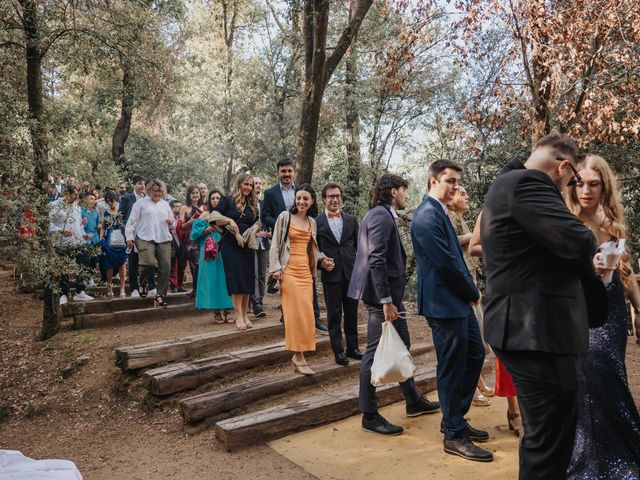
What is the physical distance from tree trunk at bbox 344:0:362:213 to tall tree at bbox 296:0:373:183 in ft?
18.2

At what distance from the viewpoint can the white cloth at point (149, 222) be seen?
8336 mm

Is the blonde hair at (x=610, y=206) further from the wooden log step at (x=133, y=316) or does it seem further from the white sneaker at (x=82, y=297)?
the white sneaker at (x=82, y=297)

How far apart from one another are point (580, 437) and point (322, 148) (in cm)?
1425

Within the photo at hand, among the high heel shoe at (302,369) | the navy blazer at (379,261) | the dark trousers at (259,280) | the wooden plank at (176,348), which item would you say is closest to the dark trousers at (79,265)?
the wooden plank at (176,348)

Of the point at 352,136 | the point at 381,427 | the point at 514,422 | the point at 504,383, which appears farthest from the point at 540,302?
the point at 352,136

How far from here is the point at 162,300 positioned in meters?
8.60

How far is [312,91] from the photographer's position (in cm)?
841

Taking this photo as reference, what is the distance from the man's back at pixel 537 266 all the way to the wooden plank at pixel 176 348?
454 centimetres

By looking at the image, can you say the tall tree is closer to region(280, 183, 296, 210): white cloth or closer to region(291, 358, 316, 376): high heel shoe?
region(280, 183, 296, 210): white cloth

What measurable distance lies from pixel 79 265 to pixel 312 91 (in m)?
4.53

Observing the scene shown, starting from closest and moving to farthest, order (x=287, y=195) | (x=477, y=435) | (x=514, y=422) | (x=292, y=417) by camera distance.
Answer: (x=477, y=435)
(x=514, y=422)
(x=292, y=417)
(x=287, y=195)

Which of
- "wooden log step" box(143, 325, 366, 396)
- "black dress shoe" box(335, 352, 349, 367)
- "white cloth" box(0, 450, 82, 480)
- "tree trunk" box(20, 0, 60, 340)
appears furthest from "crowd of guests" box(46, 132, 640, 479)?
"white cloth" box(0, 450, 82, 480)

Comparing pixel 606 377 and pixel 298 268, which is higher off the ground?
pixel 298 268

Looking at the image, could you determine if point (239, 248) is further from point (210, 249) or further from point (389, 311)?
point (389, 311)
